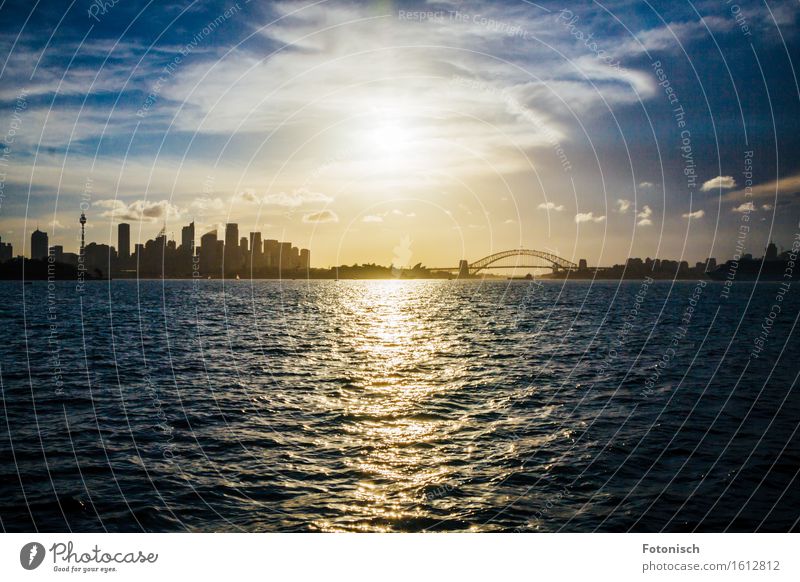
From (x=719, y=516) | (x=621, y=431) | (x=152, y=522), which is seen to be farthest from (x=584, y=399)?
(x=152, y=522)

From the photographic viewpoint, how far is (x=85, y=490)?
18.9 m

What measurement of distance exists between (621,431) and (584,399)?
6.31m

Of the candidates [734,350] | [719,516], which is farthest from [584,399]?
[734,350]

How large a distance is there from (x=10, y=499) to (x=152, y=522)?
16.9ft

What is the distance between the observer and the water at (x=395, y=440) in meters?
17.6

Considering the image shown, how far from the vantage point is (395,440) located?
24.6 meters

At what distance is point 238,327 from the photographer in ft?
248

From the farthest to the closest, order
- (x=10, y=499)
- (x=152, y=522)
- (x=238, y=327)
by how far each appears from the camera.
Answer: (x=238, y=327), (x=10, y=499), (x=152, y=522)

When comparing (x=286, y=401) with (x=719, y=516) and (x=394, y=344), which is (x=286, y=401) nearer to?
(x=719, y=516)

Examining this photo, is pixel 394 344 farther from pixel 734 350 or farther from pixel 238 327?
pixel 734 350

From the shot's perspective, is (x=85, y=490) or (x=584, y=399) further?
(x=584, y=399)

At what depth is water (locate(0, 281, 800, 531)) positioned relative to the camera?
17.6 m
